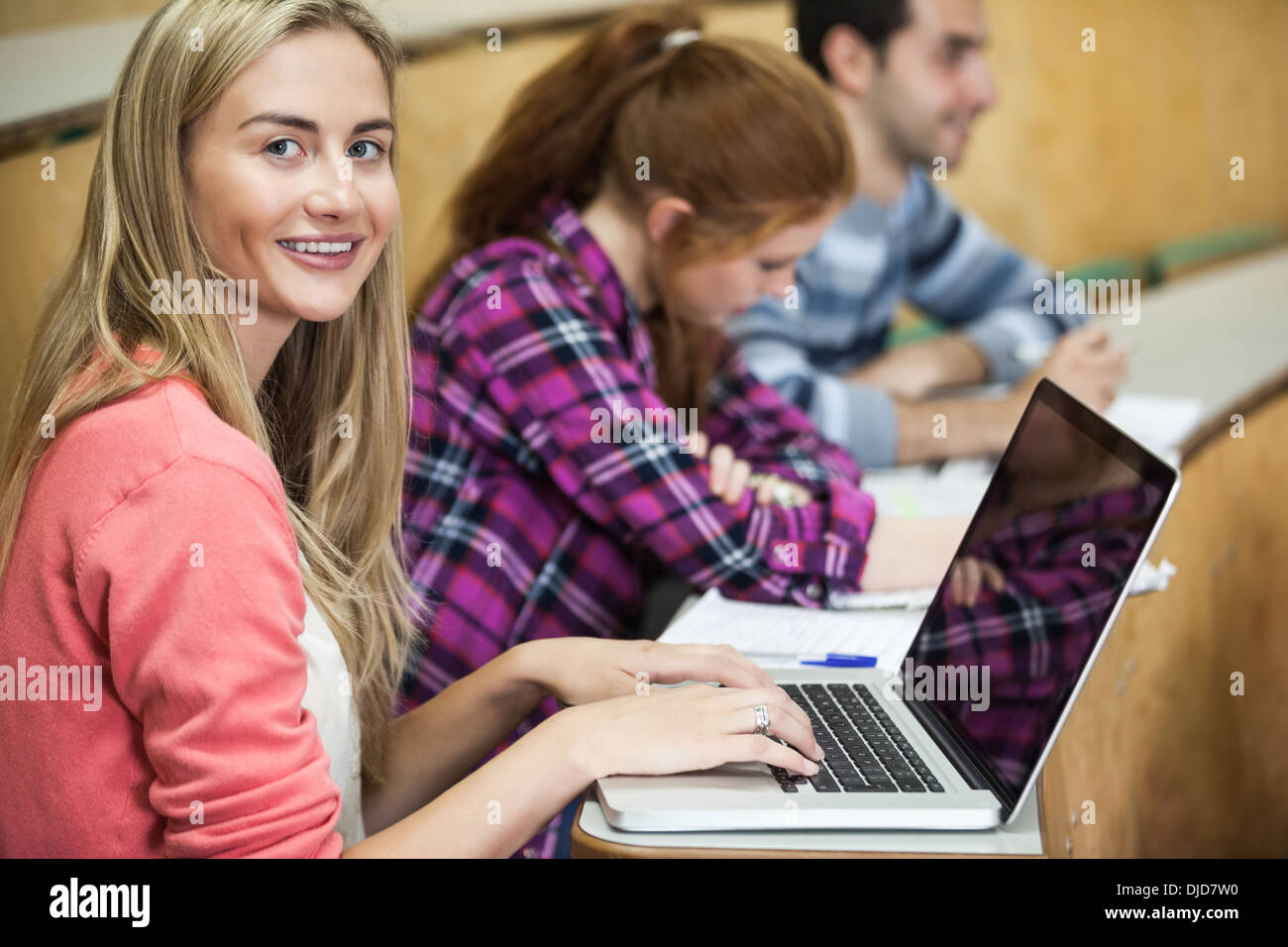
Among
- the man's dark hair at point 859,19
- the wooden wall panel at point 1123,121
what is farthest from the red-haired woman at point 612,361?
the wooden wall panel at point 1123,121

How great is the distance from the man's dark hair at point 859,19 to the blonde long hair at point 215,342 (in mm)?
1382

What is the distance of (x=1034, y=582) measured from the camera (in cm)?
104

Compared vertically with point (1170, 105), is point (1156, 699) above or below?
below

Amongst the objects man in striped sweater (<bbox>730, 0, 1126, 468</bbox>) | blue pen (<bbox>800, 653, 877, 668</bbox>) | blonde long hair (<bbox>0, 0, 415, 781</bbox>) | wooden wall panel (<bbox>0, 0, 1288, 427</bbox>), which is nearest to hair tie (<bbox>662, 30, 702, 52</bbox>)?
blonde long hair (<bbox>0, 0, 415, 781</bbox>)

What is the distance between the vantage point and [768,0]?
3615 mm

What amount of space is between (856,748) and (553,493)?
1.80ft

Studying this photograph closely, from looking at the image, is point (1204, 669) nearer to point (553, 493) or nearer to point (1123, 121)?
point (553, 493)

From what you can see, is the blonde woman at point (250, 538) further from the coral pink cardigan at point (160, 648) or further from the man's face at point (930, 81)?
the man's face at point (930, 81)

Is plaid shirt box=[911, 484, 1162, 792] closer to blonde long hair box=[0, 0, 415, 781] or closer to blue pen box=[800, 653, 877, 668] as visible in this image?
blue pen box=[800, 653, 877, 668]

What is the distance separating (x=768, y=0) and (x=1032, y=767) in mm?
3127

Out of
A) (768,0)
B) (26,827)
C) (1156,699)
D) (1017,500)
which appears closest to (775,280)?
(1017,500)

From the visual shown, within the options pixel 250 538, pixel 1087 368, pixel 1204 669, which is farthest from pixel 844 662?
pixel 1087 368

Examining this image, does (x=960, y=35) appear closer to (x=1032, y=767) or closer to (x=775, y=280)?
(x=775, y=280)

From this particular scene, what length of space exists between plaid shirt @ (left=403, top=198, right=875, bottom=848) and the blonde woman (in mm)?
215
